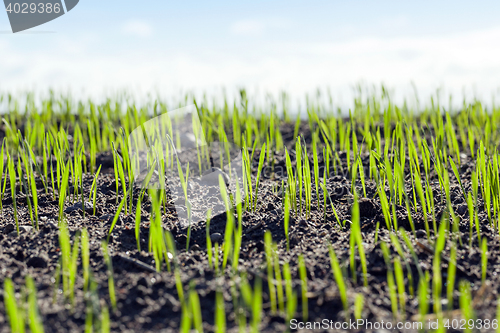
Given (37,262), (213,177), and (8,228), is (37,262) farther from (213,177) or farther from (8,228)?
(213,177)

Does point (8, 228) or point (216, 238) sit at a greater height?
point (8, 228)

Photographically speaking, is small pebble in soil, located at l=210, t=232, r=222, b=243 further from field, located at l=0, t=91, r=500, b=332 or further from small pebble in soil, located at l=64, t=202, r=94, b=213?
small pebble in soil, located at l=64, t=202, r=94, b=213

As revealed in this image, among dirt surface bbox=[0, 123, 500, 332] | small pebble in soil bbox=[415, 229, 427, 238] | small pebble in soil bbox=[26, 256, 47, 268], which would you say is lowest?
small pebble in soil bbox=[415, 229, 427, 238]

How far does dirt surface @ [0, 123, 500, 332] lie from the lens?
3.65 ft

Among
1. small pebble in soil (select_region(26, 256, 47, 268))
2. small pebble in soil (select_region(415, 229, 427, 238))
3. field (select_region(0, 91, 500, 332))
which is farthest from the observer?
small pebble in soil (select_region(415, 229, 427, 238))

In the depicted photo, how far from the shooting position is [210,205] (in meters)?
1.87

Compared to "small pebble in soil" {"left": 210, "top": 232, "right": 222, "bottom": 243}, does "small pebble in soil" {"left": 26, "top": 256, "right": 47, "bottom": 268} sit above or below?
above

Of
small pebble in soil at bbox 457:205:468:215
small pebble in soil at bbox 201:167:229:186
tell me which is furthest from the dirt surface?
small pebble in soil at bbox 201:167:229:186

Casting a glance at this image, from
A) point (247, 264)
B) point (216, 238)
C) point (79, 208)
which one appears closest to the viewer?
point (247, 264)

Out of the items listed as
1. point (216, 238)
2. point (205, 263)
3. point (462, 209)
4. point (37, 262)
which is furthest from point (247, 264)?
point (462, 209)

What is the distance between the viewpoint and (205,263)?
1.36 m

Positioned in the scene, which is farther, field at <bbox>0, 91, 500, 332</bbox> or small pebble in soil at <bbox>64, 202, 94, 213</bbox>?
small pebble in soil at <bbox>64, 202, 94, 213</bbox>

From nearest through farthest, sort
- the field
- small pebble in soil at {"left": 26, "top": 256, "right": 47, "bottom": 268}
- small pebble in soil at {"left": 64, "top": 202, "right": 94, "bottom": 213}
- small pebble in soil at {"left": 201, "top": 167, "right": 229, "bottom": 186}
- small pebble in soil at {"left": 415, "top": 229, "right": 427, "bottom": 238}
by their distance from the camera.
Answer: the field, small pebble in soil at {"left": 26, "top": 256, "right": 47, "bottom": 268}, small pebble in soil at {"left": 415, "top": 229, "right": 427, "bottom": 238}, small pebble in soil at {"left": 64, "top": 202, "right": 94, "bottom": 213}, small pebble in soil at {"left": 201, "top": 167, "right": 229, "bottom": 186}

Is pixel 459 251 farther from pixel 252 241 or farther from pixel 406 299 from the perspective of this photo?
pixel 252 241
